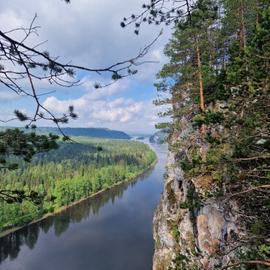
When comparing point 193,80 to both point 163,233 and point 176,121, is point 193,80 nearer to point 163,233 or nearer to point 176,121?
point 176,121

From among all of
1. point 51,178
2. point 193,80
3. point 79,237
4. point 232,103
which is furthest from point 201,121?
point 51,178

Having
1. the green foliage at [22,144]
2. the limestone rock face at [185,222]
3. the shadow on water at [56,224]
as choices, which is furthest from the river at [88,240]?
the green foliage at [22,144]

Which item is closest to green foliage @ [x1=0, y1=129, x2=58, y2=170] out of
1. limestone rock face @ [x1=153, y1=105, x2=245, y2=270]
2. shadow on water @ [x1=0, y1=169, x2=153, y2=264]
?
limestone rock face @ [x1=153, y1=105, x2=245, y2=270]

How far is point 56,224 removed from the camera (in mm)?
50375

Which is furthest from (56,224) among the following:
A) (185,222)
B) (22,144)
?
(22,144)

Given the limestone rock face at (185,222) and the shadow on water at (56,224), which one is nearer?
the limestone rock face at (185,222)

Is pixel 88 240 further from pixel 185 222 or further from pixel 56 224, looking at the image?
pixel 185 222

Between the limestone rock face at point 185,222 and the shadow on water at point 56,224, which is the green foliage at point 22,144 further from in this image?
the shadow on water at point 56,224

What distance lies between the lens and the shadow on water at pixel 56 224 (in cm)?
4069

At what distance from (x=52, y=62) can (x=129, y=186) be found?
80.9m

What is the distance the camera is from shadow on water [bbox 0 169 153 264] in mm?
40688

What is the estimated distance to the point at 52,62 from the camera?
3432 mm

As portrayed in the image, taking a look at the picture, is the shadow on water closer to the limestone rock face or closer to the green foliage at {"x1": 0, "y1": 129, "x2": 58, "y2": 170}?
the limestone rock face

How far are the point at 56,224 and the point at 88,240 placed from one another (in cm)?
1045
